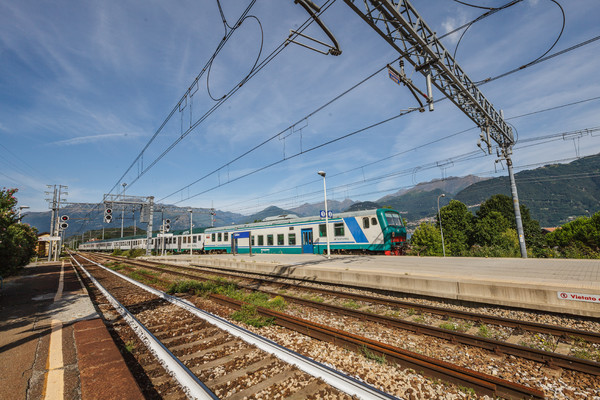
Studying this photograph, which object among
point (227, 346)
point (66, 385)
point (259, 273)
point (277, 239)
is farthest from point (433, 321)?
point (277, 239)

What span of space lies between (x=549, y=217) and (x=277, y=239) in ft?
814

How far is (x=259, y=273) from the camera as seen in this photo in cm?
1691

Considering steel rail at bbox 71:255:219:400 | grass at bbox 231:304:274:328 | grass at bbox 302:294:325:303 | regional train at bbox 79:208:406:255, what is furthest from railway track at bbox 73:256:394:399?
regional train at bbox 79:208:406:255

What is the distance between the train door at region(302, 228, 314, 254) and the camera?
21.8 m

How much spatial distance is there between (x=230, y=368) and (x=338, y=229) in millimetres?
16136

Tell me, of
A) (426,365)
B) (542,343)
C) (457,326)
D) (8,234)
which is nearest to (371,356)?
(426,365)

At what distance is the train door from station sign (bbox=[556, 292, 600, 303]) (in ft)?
51.8

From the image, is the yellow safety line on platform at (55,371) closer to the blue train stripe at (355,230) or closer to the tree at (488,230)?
the blue train stripe at (355,230)

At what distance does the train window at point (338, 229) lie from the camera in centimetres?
1984

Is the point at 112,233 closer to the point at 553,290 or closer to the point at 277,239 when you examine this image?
the point at 277,239

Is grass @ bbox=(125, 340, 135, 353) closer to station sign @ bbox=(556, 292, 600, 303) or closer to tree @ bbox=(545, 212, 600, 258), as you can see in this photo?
station sign @ bbox=(556, 292, 600, 303)

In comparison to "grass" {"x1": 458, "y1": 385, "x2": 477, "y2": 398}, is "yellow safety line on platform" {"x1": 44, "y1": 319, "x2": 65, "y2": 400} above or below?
above

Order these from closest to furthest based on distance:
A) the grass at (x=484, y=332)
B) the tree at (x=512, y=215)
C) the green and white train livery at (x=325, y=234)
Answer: the grass at (x=484, y=332)
the green and white train livery at (x=325, y=234)
the tree at (x=512, y=215)

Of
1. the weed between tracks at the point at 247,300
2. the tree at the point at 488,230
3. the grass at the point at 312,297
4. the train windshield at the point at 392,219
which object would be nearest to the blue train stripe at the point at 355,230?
the train windshield at the point at 392,219
